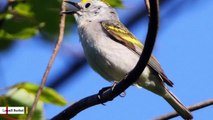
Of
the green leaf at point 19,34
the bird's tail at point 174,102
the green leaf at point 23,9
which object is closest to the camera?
the green leaf at point 19,34

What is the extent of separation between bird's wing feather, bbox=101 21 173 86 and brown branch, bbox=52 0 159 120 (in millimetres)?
1029

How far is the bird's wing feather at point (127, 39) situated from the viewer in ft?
13.6

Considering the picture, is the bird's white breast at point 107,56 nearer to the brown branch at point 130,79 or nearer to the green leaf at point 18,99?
the brown branch at point 130,79

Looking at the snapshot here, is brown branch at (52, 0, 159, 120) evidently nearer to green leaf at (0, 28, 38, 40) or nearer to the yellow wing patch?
green leaf at (0, 28, 38, 40)

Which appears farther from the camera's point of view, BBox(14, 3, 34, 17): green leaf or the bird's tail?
the bird's tail

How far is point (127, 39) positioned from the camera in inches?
178

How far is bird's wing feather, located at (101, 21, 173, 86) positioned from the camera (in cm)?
414

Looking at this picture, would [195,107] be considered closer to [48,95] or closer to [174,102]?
[48,95]

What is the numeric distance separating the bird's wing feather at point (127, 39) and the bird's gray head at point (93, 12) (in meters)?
0.18

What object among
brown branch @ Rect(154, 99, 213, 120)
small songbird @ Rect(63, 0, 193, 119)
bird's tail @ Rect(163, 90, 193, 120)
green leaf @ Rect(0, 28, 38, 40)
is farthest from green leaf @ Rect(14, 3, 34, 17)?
bird's tail @ Rect(163, 90, 193, 120)

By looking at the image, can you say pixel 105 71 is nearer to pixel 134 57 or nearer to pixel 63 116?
pixel 134 57

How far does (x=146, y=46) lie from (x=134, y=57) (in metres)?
1.69

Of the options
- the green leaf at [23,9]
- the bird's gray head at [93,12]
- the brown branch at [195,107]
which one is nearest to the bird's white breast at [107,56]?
the bird's gray head at [93,12]

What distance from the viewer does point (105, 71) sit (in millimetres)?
4145
